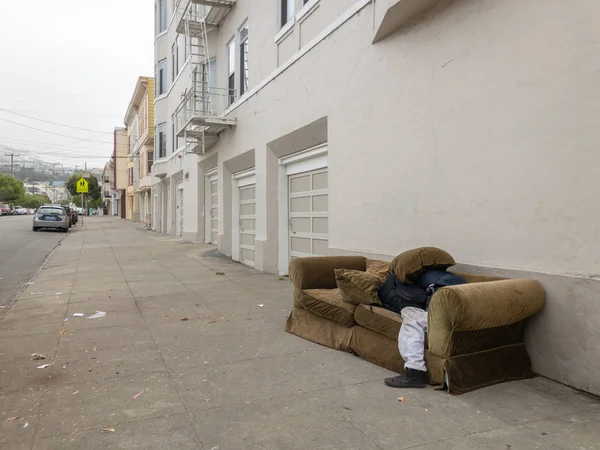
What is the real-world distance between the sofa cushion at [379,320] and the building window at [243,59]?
9.00 meters

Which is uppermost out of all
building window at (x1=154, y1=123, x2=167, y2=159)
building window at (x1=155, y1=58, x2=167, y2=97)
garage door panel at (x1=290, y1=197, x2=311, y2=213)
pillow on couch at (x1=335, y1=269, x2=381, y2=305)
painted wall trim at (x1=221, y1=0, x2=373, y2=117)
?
building window at (x1=155, y1=58, x2=167, y2=97)

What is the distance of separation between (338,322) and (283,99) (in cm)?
595

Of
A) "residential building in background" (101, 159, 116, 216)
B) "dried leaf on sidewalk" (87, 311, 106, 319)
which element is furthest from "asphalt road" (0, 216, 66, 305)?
"residential building in background" (101, 159, 116, 216)

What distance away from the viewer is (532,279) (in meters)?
4.02

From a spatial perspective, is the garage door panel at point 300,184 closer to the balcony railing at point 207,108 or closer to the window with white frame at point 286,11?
the window with white frame at point 286,11

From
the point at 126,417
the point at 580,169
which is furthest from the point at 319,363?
the point at 580,169

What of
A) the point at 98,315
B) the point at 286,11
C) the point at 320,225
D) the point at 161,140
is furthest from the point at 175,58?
the point at 98,315

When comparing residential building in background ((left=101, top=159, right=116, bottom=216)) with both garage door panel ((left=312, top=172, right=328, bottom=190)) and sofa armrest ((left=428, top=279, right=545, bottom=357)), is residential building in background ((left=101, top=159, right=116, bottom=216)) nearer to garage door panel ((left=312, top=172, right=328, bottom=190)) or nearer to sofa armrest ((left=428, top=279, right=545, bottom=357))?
garage door panel ((left=312, top=172, right=328, bottom=190))

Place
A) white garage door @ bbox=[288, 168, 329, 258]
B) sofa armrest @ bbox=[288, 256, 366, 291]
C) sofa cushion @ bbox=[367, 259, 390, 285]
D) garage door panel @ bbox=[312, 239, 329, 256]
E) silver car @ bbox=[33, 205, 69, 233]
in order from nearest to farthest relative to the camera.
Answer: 1. sofa cushion @ bbox=[367, 259, 390, 285]
2. sofa armrest @ bbox=[288, 256, 366, 291]
3. garage door panel @ bbox=[312, 239, 329, 256]
4. white garage door @ bbox=[288, 168, 329, 258]
5. silver car @ bbox=[33, 205, 69, 233]

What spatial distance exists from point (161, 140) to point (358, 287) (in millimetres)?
23344

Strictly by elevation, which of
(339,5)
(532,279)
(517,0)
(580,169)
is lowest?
(532,279)

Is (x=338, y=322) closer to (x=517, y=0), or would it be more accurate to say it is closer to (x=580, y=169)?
(x=580, y=169)

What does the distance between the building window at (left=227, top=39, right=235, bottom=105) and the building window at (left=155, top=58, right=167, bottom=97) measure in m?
12.7

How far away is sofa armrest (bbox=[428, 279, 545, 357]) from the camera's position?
341 cm
